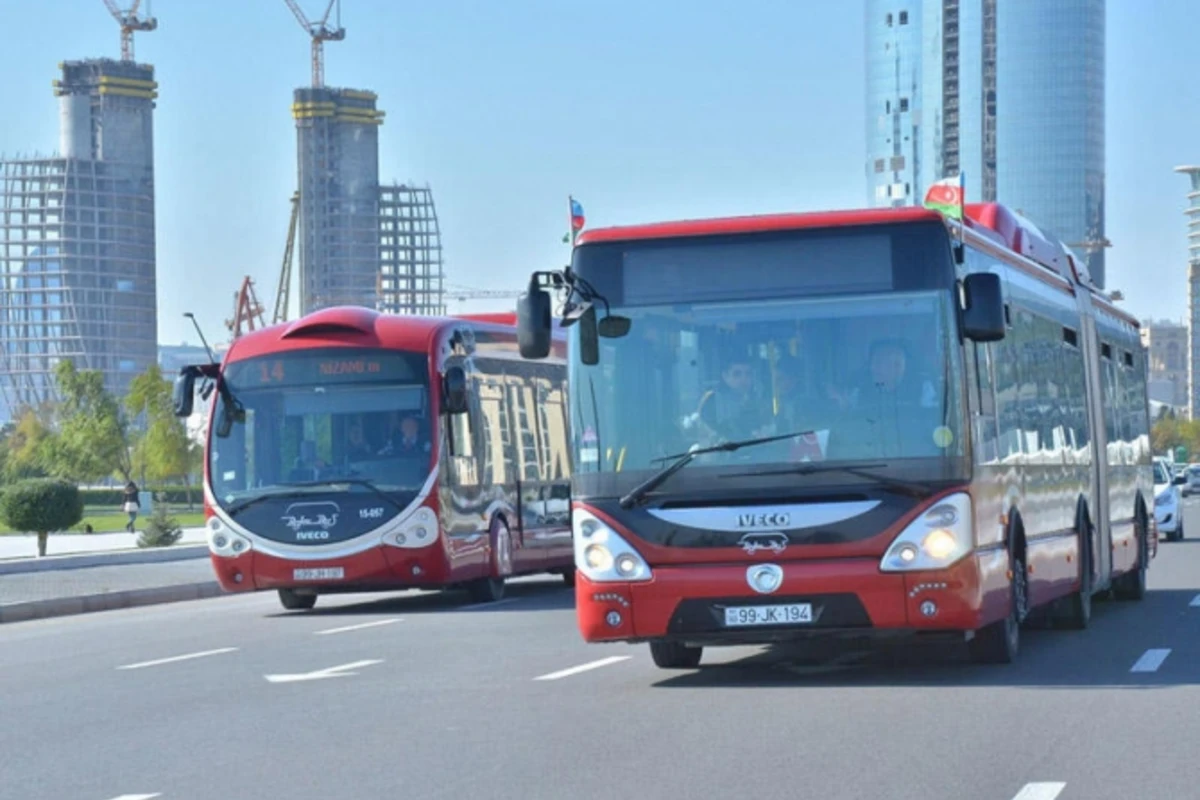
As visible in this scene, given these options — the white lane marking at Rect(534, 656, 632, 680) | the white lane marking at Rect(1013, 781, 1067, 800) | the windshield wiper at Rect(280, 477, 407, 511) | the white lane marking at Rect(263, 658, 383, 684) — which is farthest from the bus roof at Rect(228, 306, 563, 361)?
the white lane marking at Rect(1013, 781, 1067, 800)

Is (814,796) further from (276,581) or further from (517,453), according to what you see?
(517,453)

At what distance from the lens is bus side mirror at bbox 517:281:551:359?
1309 cm

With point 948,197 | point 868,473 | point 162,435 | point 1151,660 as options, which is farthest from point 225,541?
point 162,435

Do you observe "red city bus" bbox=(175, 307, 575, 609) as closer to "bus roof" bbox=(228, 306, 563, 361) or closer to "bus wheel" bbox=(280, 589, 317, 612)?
"bus roof" bbox=(228, 306, 563, 361)

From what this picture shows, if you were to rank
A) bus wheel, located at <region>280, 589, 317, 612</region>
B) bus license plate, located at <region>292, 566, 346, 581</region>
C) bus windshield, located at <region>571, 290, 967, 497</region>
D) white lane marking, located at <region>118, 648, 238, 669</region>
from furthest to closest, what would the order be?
bus wheel, located at <region>280, 589, 317, 612</region>
bus license plate, located at <region>292, 566, 346, 581</region>
white lane marking, located at <region>118, 648, 238, 669</region>
bus windshield, located at <region>571, 290, 967, 497</region>

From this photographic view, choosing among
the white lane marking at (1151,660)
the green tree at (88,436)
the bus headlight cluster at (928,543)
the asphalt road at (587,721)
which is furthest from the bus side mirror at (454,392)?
the green tree at (88,436)

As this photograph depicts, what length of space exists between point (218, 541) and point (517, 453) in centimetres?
416

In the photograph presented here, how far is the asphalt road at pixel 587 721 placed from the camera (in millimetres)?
9516

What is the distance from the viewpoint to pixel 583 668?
608 inches

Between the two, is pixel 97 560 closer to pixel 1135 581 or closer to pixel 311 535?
pixel 311 535

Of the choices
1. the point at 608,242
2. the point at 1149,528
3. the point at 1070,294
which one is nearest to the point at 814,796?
the point at 608,242

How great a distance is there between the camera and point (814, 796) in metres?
8.91

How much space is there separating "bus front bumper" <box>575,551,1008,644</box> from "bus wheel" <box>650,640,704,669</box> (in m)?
1.15

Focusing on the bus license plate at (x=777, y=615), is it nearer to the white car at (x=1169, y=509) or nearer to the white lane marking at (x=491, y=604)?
the white lane marking at (x=491, y=604)
